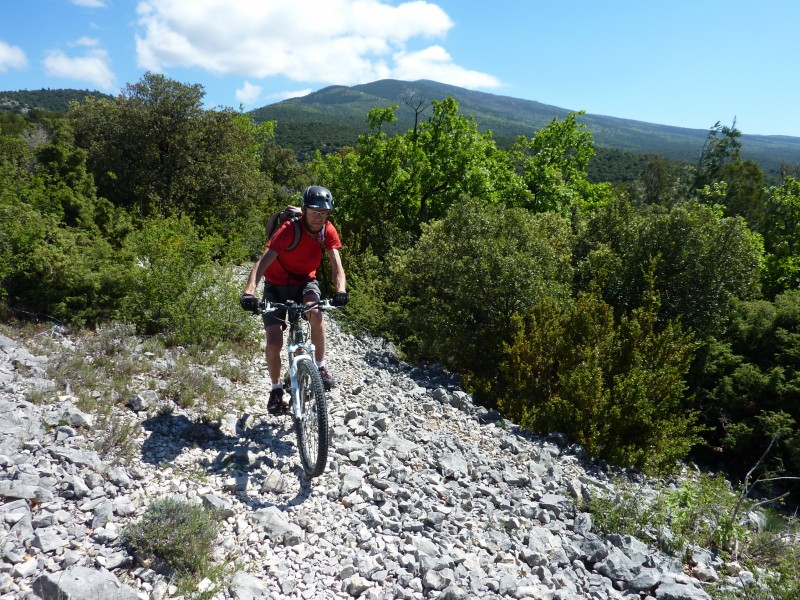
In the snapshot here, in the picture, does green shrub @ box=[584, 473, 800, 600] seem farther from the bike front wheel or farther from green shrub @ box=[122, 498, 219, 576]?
green shrub @ box=[122, 498, 219, 576]

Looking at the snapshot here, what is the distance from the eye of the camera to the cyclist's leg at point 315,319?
4930mm

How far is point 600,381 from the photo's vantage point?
6680 mm

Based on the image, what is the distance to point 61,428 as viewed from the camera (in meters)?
4.30

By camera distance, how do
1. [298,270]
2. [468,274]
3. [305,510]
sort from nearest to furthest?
[305,510] < [298,270] < [468,274]

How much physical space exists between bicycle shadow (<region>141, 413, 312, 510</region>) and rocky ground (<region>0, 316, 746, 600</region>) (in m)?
0.02

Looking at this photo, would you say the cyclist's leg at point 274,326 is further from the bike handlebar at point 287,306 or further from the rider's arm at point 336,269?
the rider's arm at point 336,269

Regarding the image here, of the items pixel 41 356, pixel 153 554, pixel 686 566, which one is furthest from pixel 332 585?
pixel 41 356

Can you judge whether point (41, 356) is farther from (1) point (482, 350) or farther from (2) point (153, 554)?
(1) point (482, 350)

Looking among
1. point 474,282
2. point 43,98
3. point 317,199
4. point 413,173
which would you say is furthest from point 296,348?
point 43,98

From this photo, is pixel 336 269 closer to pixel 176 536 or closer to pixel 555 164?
pixel 176 536

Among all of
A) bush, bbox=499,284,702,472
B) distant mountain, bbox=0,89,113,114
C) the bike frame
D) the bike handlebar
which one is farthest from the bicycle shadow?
distant mountain, bbox=0,89,113,114

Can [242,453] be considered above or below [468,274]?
below

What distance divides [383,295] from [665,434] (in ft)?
19.8

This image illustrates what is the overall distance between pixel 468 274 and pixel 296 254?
14.7 ft
